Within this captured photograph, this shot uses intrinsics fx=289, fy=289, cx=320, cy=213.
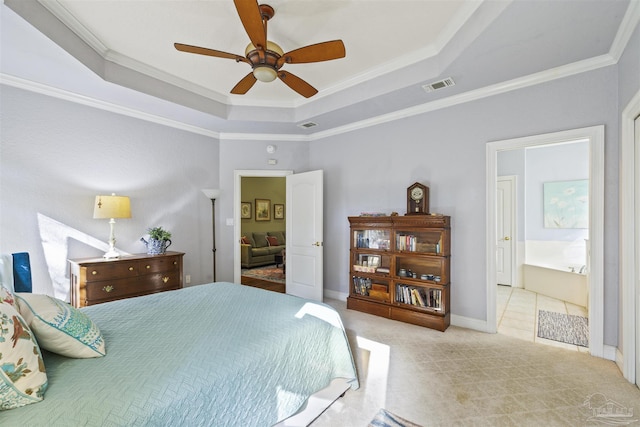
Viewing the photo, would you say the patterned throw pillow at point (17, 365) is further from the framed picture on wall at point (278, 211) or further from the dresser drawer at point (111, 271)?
the framed picture on wall at point (278, 211)

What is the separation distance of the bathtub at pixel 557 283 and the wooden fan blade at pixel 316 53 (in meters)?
4.66

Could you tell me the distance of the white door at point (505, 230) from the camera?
17.6ft

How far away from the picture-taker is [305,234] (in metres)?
4.60

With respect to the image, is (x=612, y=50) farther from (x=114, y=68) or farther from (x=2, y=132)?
(x=2, y=132)

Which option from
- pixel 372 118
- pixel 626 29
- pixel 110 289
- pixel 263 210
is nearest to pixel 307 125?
pixel 372 118

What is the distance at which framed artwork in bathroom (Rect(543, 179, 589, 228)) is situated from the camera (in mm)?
4824

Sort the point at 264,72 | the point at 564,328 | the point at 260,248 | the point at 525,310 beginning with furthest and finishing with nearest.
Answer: the point at 260,248 < the point at 525,310 < the point at 564,328 < the point at 264,72

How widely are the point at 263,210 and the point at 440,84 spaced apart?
6561 millimetres

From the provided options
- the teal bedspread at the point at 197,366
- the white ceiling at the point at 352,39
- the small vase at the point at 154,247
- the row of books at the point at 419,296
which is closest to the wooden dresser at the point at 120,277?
the small vase at the point at 154,247

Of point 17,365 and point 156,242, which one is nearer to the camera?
point 17,365

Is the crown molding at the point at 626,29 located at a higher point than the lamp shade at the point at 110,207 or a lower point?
higher

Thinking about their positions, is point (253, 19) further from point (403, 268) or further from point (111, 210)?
point (403, 268)

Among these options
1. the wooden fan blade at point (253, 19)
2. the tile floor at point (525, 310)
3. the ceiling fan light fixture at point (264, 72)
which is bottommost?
the tile floor at point (525, 310)

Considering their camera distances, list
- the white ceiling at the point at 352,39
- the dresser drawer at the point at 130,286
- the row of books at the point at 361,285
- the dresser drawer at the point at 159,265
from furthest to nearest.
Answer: the row of books at the point at 361,285
the dresser drawer at the point at 159,265
the dresser drawer at the point at 130,286
the white ceiling at the point at 352,39
